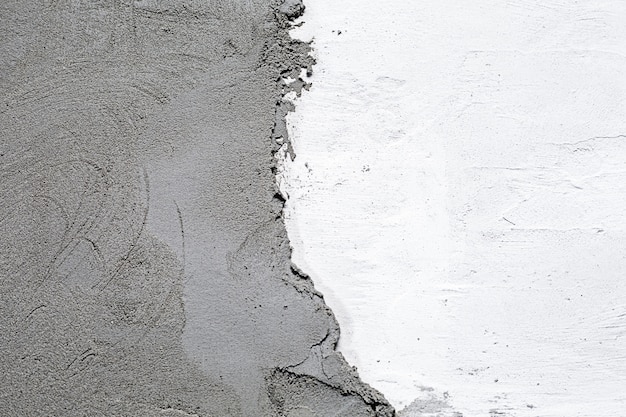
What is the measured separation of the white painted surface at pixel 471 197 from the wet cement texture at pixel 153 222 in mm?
153

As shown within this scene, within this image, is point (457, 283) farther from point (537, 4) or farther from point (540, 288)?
point (537, 4)

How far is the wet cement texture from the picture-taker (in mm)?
2350

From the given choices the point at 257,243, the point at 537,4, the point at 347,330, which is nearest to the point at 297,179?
the point at 257,243

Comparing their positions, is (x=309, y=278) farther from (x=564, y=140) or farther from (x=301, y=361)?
(x=564, y=140)

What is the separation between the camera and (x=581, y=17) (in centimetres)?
262

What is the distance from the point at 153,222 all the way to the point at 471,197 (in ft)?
4.20

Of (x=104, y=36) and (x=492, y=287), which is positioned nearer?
(x=492, y=287)

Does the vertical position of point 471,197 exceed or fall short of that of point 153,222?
it exceeds it

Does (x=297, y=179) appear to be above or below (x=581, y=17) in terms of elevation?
below

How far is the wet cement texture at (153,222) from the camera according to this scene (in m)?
2.35

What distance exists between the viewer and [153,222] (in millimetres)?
2463

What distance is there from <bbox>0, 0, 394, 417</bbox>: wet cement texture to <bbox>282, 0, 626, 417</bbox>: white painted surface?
0.15 metres

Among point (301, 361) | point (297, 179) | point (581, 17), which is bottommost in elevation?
point (301, 361)

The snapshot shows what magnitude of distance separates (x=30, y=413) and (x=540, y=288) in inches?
79.3
